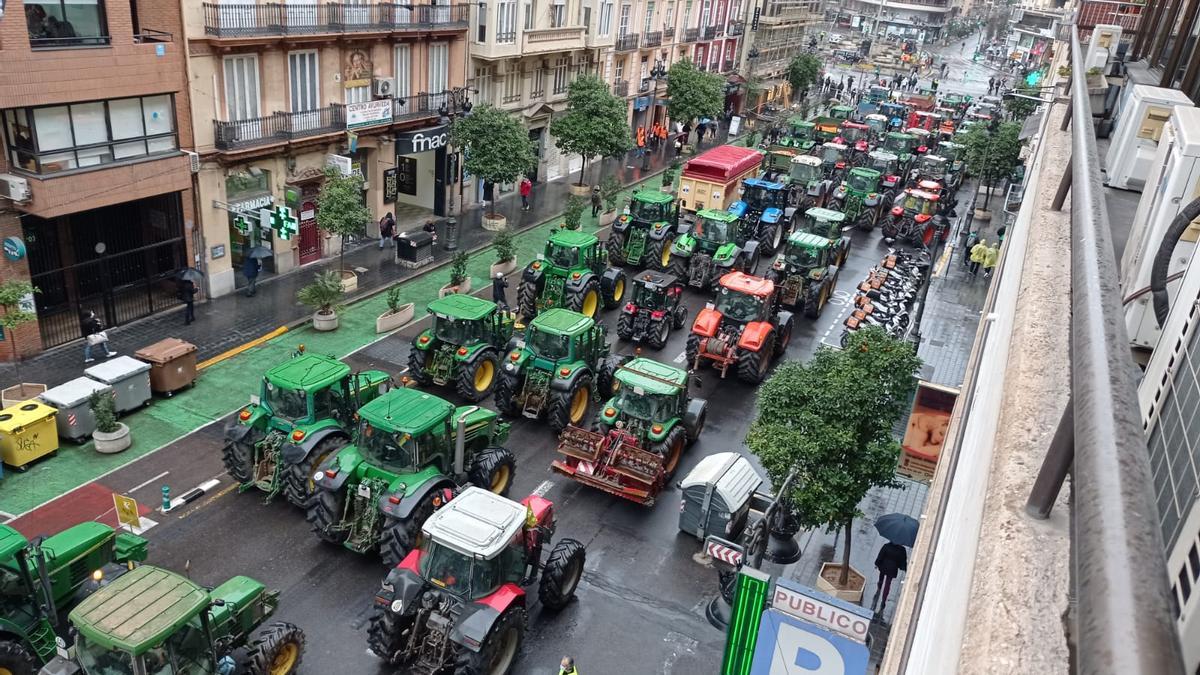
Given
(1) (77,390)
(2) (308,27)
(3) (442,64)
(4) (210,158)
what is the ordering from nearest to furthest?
(1) (77,390)
(4) (210,158)
(2) (308,27)
(3) (442,64)

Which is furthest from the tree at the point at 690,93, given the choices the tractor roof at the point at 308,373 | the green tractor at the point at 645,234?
the tractor roof at the point at 308,373

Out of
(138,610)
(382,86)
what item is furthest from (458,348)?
(382,86)

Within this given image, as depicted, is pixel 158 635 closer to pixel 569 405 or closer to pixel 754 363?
pixel 569 405

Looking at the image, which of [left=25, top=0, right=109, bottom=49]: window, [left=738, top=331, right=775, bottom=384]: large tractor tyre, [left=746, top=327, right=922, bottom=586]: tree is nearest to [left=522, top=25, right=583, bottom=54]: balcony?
[left=25, top=0, right=109, bottom=49]: window

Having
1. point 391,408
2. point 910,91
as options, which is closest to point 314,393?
point 391,408

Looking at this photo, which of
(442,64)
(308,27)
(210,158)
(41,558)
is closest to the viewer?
(41,558)

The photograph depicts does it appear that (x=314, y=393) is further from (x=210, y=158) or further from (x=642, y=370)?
(x=210, y=158)
